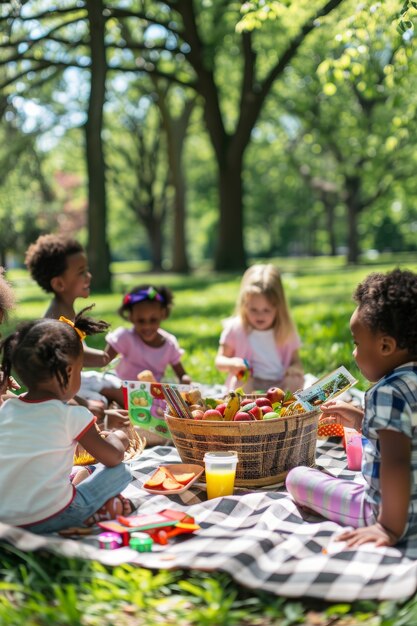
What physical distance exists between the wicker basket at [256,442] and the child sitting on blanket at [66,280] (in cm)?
137

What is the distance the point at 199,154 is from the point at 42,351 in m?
37.8

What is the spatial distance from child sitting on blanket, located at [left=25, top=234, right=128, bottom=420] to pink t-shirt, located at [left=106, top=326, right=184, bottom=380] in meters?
0.28

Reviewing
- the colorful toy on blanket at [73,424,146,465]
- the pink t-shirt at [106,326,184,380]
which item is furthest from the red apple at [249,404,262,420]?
the pink t-shirt at [106,326,184,380]

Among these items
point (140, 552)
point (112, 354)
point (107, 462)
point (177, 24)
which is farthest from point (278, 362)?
point (177, 24)

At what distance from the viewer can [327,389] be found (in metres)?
3.69

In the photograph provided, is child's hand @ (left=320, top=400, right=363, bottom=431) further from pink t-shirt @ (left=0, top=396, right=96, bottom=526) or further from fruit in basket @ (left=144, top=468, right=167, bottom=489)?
pink t-shirt @ (left=0, top=396, right=96, bottom=526)

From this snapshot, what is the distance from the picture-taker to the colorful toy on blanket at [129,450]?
4078 millimetres

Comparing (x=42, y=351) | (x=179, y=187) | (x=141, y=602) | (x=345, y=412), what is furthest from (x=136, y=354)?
(x=179, y=187)

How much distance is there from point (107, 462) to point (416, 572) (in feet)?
4.42

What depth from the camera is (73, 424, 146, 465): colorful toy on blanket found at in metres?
4.08

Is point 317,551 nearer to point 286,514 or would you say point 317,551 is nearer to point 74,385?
point 286,514

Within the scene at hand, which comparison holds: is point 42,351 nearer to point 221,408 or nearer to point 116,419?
point 221,408

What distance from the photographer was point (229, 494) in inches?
138

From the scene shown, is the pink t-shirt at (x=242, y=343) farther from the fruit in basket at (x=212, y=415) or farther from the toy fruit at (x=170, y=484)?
the toy fruit at (x=170, y=484)
